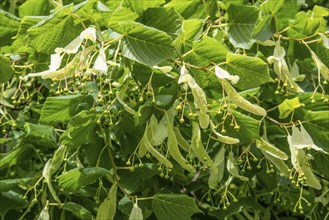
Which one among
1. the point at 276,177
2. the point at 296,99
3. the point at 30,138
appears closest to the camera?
the point at 296,99

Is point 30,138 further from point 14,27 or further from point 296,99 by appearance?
point 296,99

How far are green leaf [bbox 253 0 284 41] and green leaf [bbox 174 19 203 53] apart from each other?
204mm

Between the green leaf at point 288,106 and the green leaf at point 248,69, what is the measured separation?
14cm

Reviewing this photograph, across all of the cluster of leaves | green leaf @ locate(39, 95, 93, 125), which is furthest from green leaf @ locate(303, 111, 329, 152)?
green leaf @ locate(39, 95, 93, 125)

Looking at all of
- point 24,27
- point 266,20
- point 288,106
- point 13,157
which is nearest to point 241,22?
point 266,20

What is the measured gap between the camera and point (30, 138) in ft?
4.46

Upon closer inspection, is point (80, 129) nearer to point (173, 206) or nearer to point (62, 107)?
point (62, 107)

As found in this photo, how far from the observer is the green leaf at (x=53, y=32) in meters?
1.07

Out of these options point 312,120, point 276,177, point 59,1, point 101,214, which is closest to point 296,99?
point 312,120

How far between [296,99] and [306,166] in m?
0.14

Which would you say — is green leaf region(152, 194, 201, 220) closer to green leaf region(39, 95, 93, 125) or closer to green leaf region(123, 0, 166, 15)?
green leaf region(39, 95, 93, 125)

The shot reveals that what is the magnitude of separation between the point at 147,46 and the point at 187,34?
13cm

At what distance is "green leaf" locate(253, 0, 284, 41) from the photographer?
4.38 ft

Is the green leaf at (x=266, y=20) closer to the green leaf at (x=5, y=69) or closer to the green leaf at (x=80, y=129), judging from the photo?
the green leaf at (x=80, y=129)
